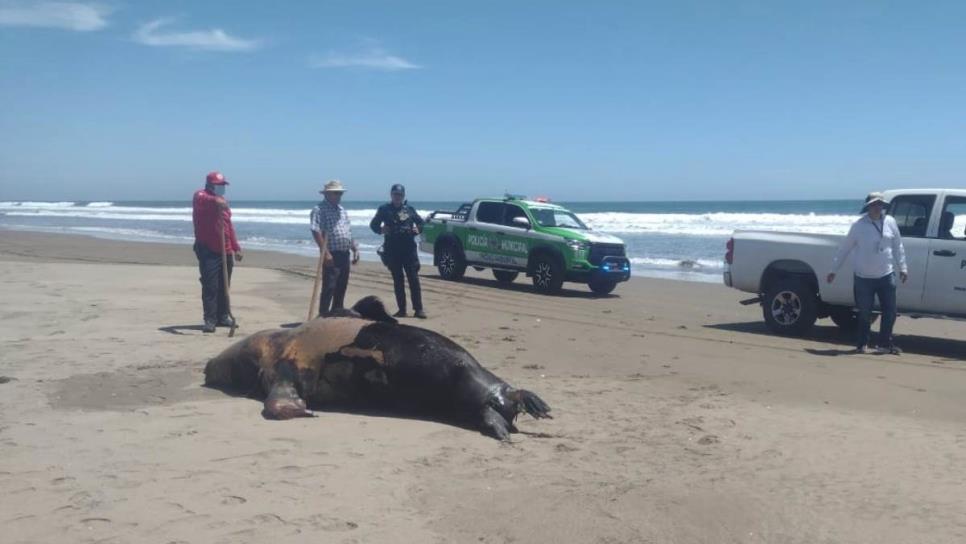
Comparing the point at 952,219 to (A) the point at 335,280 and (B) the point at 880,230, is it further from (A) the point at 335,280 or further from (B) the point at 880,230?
(A) the point at 335,280

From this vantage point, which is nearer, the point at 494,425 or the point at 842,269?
the point at 494,425

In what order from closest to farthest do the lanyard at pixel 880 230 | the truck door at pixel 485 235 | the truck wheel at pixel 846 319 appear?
the lanyard at pixel 880 230, the truck wheel at pixel 846 319, the truck door at pixel 485 235

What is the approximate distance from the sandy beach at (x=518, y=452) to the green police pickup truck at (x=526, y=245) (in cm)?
624

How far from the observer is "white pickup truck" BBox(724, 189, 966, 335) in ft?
35.8

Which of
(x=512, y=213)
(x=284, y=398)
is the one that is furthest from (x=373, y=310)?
(x=512, y=213)

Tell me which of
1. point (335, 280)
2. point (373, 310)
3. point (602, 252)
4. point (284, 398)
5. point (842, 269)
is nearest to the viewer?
point (284, 398)

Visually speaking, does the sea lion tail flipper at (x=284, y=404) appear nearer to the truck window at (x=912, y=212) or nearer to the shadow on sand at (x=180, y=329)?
the shadow on sand at (x=180, y=329)

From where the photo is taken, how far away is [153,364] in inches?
328

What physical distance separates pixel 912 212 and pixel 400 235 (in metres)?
6.46

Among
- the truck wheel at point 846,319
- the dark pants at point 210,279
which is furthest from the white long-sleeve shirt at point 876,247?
the dark pants at point 210,279

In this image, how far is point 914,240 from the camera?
1113cm

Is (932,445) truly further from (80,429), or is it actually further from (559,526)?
(80,429)

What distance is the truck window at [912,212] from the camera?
11.2 meters

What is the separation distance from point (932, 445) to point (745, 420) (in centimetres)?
129
